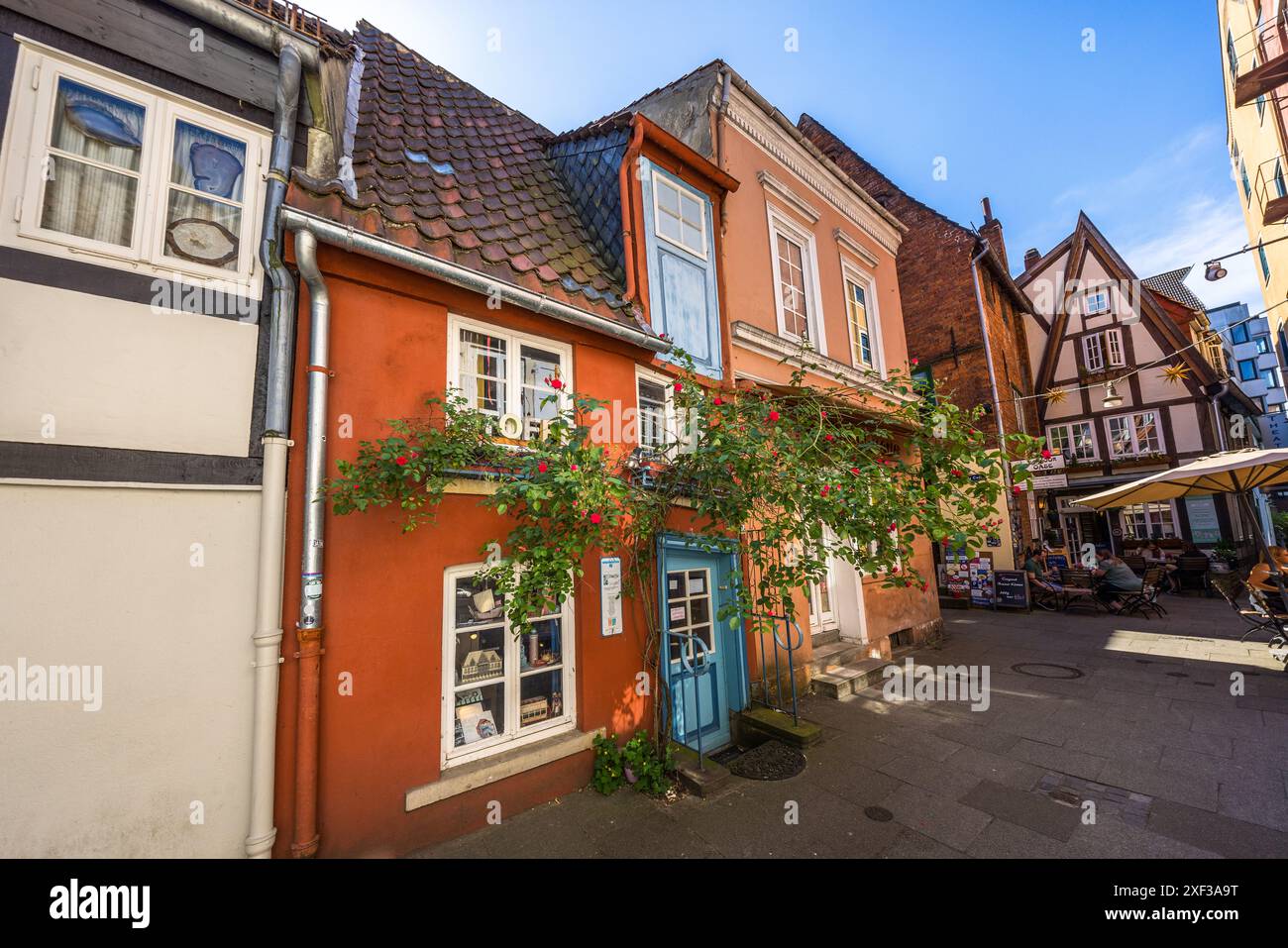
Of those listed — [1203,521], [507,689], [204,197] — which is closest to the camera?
[204,197]

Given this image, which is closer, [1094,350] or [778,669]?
[778,669]

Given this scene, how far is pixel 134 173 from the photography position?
3570mm

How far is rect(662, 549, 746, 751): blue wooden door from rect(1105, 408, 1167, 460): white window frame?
22236mm

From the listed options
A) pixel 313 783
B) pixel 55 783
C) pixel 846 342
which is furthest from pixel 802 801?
pixel 846 342

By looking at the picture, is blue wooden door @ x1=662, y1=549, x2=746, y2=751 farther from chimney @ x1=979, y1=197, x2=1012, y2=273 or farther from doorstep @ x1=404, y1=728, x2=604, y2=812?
chimney @ x1=979, y1=197, x2=1012, y2=273

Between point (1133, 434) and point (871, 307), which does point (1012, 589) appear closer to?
point (871, 307)

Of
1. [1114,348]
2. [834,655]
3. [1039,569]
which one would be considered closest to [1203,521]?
[1114,348]

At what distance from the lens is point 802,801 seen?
4406 mm

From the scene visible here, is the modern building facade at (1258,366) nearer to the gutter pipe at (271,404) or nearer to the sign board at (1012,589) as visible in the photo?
the sign board at (1012,589)

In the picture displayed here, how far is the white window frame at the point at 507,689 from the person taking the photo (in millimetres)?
4047

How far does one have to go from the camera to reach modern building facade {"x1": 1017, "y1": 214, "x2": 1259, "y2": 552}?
18.5 metres

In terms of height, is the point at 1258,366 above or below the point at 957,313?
above

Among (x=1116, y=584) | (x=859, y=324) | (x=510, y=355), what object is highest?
(x=859, y=324)

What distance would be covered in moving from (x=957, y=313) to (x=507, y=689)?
1710cm
